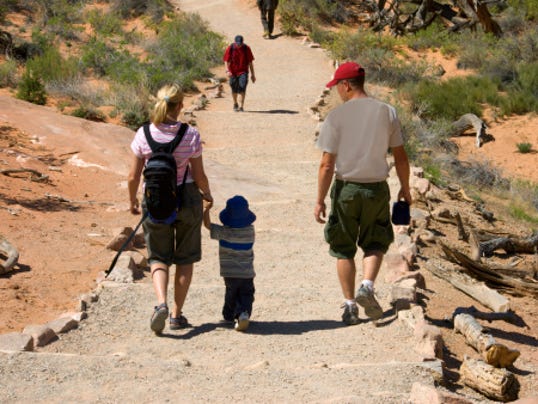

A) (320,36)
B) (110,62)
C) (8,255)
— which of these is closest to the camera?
(8,255)

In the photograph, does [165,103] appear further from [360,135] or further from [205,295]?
[205,295]

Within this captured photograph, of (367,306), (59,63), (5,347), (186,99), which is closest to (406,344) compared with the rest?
(367,306)

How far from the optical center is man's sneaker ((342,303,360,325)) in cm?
600

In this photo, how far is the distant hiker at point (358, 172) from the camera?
5.69 m

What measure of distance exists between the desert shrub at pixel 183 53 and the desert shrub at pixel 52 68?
65.6 inches

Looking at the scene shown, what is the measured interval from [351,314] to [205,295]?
1417mm

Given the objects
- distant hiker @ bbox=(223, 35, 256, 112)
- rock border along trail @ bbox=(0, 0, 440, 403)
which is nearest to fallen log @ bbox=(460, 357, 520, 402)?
rock border along trail @ bbox=(0, 0, 440, 403)

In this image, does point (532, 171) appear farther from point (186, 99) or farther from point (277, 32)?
point (277, 32)

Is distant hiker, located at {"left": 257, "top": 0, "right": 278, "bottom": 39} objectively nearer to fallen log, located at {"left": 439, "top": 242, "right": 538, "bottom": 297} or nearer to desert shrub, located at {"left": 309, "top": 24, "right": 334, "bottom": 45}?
desert shrub, located at {"left": 309, "top": 24, "right": 334, "bottom": 45}

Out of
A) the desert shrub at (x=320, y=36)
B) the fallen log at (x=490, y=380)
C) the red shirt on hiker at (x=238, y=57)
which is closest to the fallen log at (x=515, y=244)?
the fallen log at (x=490, y=380)

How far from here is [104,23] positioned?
27297mm

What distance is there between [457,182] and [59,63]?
30.8 ft

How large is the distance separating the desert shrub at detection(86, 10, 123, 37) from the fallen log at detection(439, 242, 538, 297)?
18332 millimetres

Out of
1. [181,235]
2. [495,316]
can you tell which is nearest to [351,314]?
[181,235]
